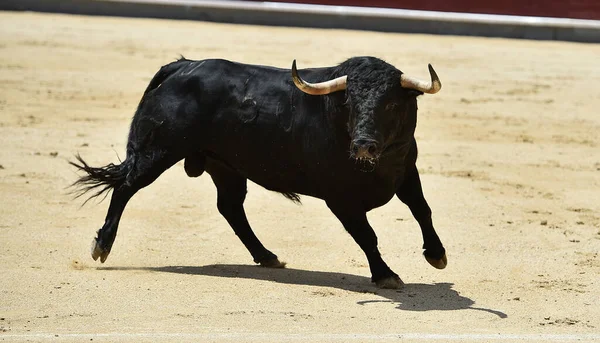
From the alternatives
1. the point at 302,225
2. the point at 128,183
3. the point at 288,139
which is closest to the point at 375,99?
the point at 288,139

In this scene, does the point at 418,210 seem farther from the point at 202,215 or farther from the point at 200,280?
the point at 202,215

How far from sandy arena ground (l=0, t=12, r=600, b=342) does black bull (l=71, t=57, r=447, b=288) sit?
31 centimetres

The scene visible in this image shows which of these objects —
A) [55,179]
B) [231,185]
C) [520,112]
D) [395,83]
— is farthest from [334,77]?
[520,112]

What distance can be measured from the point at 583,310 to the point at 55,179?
3.97 metres

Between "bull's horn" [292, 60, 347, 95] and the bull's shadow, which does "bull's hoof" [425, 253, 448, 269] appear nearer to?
the bull's shadow

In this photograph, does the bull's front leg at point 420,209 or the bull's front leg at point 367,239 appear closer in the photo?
the bull's front leg at point 367,239

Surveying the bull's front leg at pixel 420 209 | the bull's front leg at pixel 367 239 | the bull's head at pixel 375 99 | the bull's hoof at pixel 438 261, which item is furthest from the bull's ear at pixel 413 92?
the bull's hoof at pixel 438 261

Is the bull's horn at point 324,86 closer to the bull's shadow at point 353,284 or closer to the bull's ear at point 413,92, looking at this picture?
the bull's ear at point 413,92

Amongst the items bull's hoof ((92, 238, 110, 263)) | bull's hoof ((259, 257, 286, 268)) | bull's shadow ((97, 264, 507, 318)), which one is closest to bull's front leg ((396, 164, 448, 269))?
bull's shadow ((97, 264, 507, 318))

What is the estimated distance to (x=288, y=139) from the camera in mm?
6047

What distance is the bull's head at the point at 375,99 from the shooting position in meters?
5.45

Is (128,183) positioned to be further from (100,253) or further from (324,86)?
(324,86)

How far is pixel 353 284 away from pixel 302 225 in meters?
1.39

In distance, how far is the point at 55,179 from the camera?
8.30 meters
